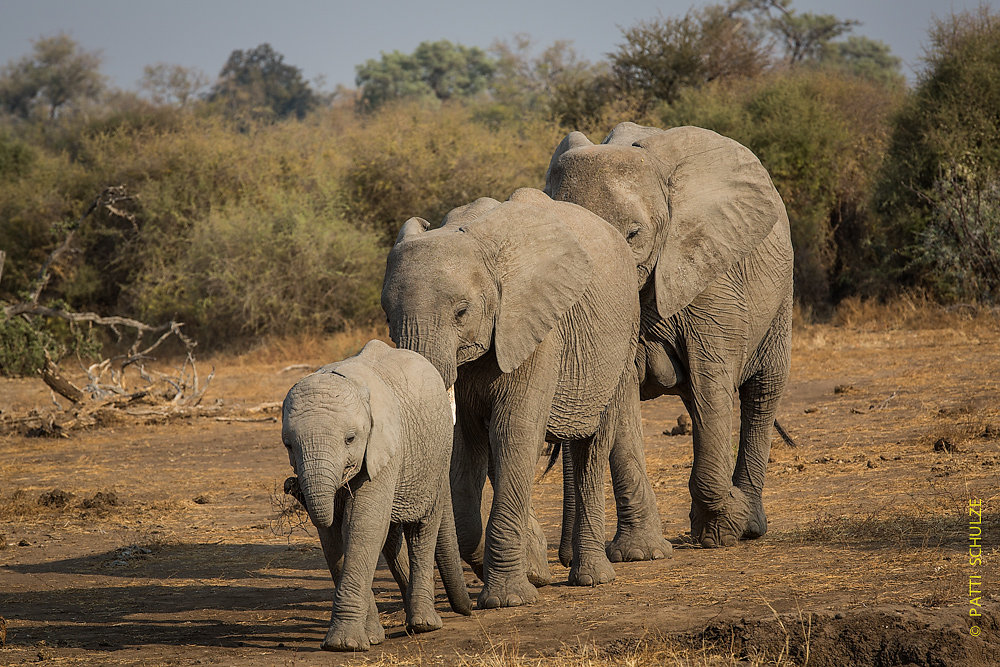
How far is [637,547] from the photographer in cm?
729

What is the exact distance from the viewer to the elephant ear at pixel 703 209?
7.45 m

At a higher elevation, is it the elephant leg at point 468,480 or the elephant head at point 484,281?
the elephant head at point 484,281

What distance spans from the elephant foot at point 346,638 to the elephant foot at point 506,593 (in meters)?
1.05

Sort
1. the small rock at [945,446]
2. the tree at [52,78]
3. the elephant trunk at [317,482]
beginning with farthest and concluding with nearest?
1. the tree at [52,78]
2. the small rock at [945,446]
3. the elephant trunk at [317,482]

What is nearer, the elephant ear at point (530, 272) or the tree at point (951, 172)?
the elephant ear at point (530, 272)

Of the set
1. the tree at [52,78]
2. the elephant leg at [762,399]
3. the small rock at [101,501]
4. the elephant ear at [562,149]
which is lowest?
the small rock at [101,501]

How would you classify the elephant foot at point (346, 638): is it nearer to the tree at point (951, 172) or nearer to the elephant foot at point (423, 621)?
the elephant foot at point (423, 621)

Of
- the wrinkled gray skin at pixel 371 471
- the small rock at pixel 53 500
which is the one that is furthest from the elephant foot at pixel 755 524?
the small rock at pixel 53 500

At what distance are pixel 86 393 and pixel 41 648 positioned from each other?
9.52m

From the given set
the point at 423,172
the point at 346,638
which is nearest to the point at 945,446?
the point at 346,638

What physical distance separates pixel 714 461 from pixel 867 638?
2.57 metres

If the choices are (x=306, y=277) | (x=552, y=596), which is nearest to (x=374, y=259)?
(x=306, y=277)

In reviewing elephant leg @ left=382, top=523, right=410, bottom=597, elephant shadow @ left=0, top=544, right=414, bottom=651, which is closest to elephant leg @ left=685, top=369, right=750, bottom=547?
elephant shadow @ left=0, top=544, right=414, bottom=651

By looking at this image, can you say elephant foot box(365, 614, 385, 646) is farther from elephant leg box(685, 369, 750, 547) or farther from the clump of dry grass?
the clump of dry grass
